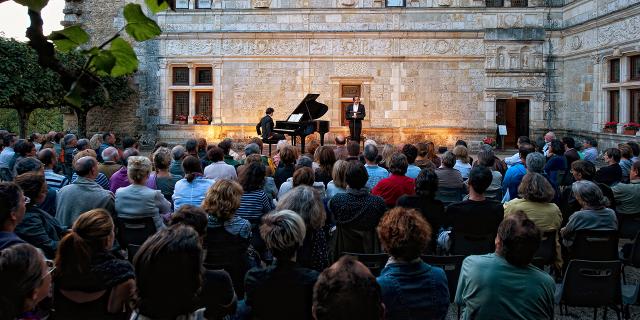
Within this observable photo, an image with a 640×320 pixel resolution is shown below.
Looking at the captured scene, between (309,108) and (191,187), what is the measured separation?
7751mm

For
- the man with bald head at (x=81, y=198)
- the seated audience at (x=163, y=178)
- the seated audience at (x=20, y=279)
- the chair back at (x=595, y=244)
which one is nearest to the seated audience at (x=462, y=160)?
the chair back at (x=595, y=244)

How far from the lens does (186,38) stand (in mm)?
16250

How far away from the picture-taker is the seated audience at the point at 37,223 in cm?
395

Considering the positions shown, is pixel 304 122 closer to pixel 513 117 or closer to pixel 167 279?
pixel 513 117

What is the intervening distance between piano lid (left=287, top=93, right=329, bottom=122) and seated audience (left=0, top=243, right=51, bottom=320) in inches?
409

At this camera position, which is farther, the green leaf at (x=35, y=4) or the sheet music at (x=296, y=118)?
the sheet music at (x=296, y=118)

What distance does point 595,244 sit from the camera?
15.1 ft

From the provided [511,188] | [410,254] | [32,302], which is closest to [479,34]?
[511,188]

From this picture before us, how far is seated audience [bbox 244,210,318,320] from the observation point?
9.63 ft

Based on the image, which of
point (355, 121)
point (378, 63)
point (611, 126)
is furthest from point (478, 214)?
point (378, 63)

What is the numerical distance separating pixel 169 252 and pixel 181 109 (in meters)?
15.0

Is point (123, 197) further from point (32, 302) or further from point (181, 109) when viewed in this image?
point (181, 109)

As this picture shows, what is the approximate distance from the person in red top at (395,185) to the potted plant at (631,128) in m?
8.86

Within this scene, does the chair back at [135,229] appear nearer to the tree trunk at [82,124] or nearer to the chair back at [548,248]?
the chair back at [548,248]
